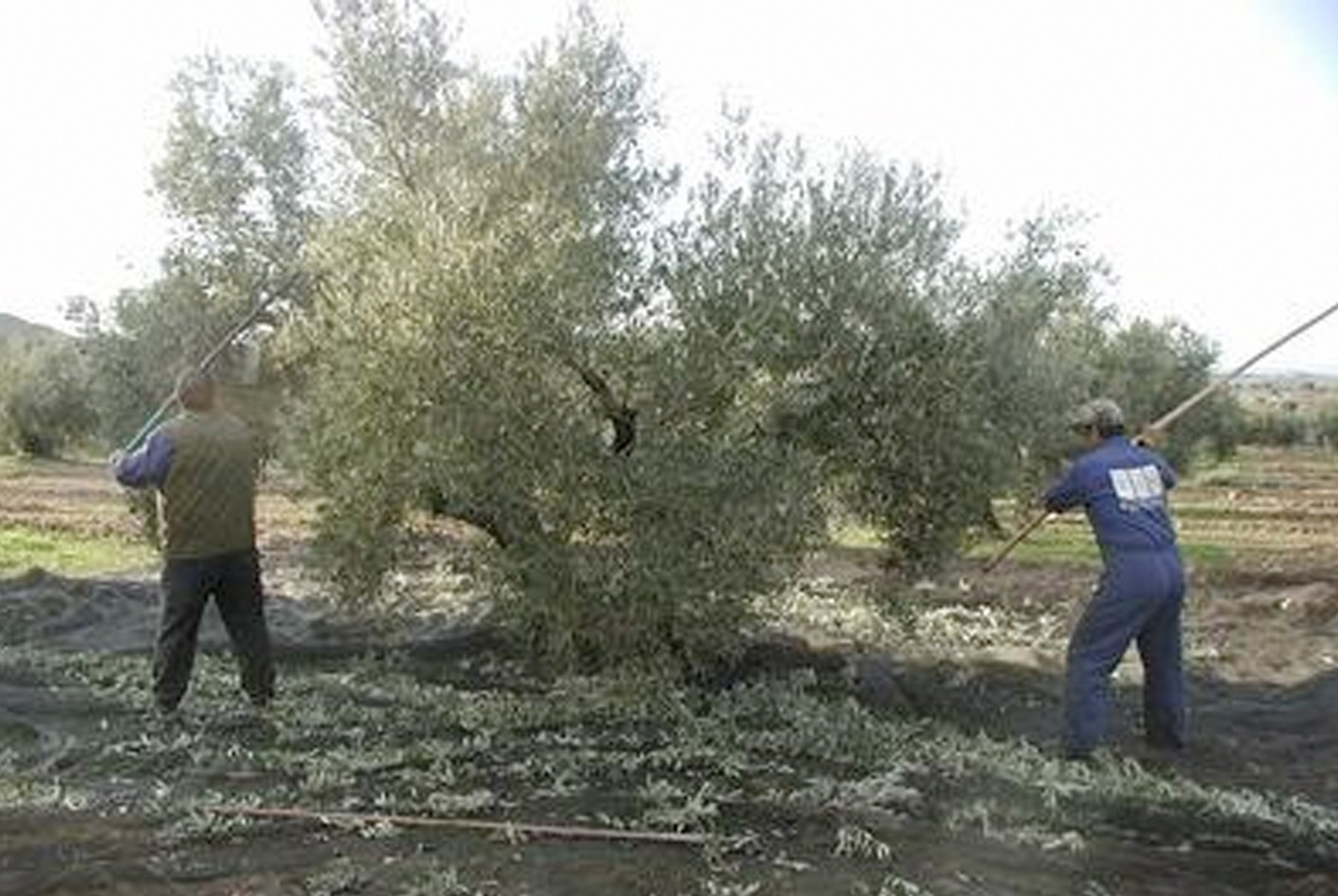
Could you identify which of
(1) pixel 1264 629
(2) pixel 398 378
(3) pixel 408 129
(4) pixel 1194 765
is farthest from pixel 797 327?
(1) pixel 1264 629

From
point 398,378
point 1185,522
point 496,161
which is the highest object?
point 496,161

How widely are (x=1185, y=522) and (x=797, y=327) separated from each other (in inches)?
1133

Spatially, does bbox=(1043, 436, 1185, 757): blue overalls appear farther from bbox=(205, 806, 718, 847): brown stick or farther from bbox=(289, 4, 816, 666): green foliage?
bbox=(205, 806, 718, 847): brown stick

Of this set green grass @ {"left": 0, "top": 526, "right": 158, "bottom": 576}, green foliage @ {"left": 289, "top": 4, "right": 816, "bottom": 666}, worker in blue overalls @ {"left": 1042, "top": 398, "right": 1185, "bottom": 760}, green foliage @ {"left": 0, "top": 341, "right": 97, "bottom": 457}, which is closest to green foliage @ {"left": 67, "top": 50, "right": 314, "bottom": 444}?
green grass @ {"left": 0, "top": 526, "right": 158, "bottom": 576}

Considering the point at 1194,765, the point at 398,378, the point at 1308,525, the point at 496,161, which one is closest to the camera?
the point at 1194,765

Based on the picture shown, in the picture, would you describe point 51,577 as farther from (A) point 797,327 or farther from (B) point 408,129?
(A) point 797,327

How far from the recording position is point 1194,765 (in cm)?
1090

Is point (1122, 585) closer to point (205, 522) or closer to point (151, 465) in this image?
point (205, 522)

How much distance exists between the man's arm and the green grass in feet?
36.6

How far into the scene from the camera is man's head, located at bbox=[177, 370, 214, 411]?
1154 cm

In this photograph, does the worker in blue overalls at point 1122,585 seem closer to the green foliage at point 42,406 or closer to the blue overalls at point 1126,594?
the blue overalls at point 1126,594

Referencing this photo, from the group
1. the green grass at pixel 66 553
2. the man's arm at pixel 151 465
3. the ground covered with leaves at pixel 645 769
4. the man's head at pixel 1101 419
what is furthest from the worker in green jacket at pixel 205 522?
the green grass at pixel 66 553

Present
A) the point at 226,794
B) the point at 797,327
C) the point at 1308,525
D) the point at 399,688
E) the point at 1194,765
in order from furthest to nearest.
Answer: the point at 1308,525 < the point at 797,327 < the point at 399,688 < the point at 1194,765 < the point at 226,794

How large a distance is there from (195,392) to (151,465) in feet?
1.97
